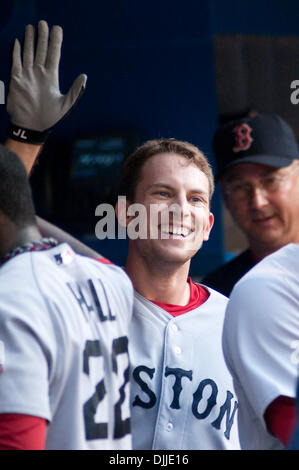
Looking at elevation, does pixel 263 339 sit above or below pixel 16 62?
below

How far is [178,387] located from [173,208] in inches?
14.9

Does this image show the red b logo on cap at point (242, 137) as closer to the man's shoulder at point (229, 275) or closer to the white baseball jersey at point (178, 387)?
the man's shoulder at point (229, 275)

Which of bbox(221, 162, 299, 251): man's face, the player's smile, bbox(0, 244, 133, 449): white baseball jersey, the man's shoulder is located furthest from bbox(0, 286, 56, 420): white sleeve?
bbox(221, 162, 299, 251): man's face

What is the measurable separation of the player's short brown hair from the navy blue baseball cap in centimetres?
54

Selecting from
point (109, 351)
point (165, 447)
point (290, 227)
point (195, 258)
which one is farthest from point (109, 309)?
point (195, 258)

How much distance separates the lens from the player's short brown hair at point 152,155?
1853mm

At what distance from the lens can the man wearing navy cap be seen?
2357 mm

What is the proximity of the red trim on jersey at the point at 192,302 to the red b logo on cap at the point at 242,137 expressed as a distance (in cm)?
62

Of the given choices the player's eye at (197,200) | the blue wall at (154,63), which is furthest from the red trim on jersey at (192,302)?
the blue wall at (154,63)

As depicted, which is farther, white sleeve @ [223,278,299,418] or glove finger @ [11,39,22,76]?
glove finger @ [11,39,22,76]

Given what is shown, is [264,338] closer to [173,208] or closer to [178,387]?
[178,387]

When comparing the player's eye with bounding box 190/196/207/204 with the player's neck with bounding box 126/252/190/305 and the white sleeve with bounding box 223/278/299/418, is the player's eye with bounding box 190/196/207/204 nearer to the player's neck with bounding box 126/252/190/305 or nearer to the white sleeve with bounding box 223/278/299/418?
the player's neck with bounding box 126/252/190/305

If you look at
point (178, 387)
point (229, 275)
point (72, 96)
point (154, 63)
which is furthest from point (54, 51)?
point (154, 63)

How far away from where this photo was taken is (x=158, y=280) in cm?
179
